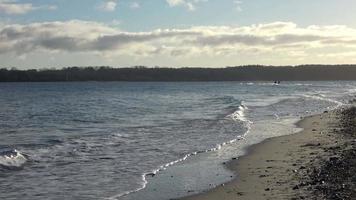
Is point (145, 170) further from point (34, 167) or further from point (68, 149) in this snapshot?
point (68, 149)

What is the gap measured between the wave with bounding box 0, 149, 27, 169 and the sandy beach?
220 inches

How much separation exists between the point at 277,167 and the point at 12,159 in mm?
7165

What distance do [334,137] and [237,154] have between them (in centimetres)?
547

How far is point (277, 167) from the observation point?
562 inches

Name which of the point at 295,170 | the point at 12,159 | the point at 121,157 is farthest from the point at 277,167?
the point at 12,159

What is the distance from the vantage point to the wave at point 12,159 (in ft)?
47.7

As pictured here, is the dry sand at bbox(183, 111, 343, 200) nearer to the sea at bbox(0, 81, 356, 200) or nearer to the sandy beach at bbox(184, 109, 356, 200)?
the sandy beach at bbox(184, 109, 356, 200)

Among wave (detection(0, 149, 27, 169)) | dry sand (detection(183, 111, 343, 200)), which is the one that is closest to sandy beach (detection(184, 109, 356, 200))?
dry sand (detection(183, 111, 343, 200))

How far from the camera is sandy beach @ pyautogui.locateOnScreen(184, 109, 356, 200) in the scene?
35.3 ft

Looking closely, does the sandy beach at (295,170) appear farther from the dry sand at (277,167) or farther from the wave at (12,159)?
the wave at (12,159)

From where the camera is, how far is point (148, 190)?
456 inches

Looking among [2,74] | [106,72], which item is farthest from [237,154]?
[106,72]

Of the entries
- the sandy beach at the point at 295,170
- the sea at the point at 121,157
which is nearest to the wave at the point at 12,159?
the sea at the point at 121,157

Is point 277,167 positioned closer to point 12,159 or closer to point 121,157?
point 121,157
